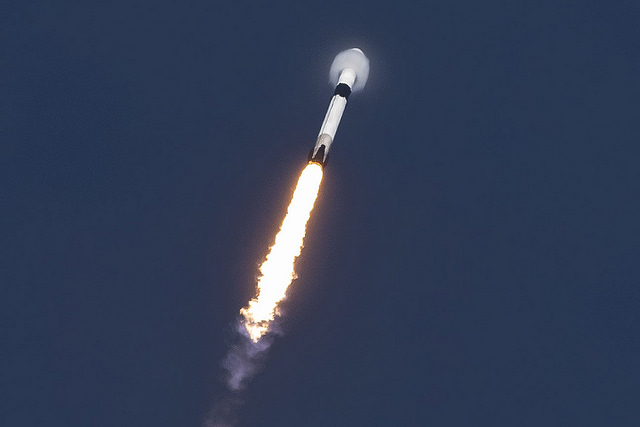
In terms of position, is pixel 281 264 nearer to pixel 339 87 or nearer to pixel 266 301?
pixel 266 301

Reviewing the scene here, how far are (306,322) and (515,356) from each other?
2475 centimetres

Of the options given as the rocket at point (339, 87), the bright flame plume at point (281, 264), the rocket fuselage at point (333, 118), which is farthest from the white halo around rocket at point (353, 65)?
the bright flame plume at point (281, 264)

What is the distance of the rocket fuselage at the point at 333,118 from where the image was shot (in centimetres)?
8762

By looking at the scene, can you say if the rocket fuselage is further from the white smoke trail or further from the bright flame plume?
the bright flame plume

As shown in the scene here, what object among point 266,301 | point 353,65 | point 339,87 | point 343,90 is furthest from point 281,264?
point 353,65

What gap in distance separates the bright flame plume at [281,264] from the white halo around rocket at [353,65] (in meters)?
16.2

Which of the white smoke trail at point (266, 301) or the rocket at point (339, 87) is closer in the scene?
the rocket at point (339, 87)

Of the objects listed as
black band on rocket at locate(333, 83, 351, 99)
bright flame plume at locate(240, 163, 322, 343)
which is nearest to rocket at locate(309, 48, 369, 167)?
black band on rocket at locate(333, 83, 351, 99)

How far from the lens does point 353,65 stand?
325 ft

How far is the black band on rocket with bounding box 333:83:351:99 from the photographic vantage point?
306 ft

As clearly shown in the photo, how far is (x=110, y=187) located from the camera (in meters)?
96.3

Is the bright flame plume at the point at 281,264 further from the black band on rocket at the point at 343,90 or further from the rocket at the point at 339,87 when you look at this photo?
the black band on rocket at the point at 343,90

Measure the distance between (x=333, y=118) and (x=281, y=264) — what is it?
17734 mm

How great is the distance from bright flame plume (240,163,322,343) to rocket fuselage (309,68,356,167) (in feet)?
10.6
